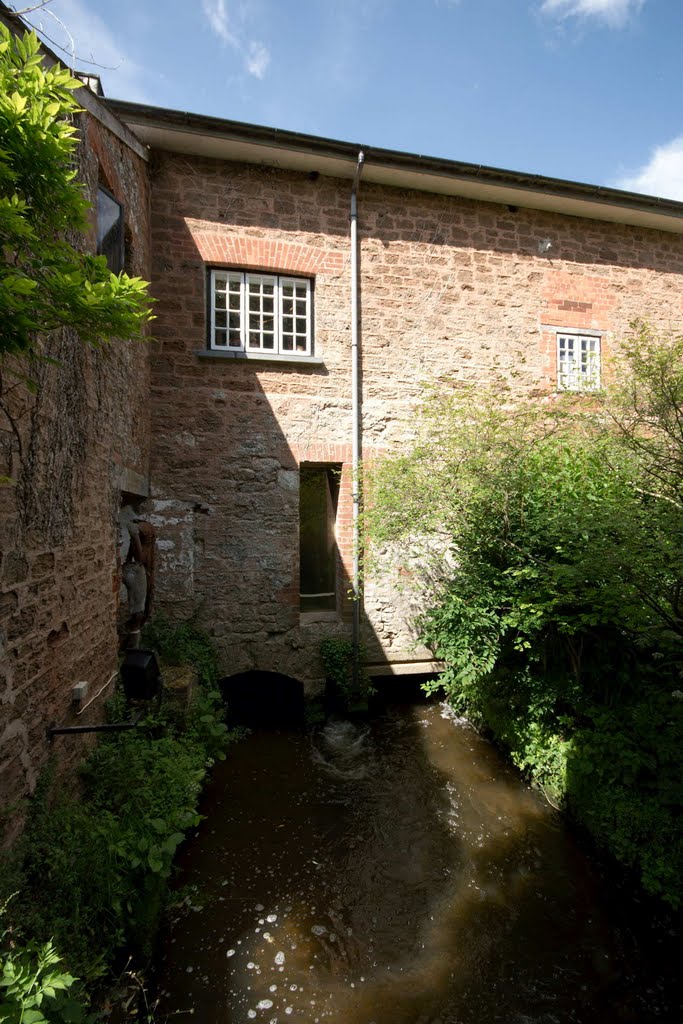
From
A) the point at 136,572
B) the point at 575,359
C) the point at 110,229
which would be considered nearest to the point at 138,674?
the point at 136,572

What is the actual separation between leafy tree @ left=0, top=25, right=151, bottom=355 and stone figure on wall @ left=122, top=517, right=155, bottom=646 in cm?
357

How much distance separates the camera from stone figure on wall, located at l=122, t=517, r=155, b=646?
5.02 m

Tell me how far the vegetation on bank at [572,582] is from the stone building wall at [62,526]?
10.5ft

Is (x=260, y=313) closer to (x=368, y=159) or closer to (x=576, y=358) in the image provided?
(x=368, y=159)

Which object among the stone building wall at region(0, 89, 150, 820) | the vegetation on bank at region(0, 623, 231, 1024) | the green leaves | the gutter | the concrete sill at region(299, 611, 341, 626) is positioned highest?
the gutter

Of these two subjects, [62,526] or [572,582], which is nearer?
[62,526]

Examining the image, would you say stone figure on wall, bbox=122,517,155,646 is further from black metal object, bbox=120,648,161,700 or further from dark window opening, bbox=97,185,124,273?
dark window opening, bbox=97,185,124,273

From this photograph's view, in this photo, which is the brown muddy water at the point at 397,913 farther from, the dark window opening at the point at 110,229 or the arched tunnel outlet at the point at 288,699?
the dark window opening at the point at 110,229

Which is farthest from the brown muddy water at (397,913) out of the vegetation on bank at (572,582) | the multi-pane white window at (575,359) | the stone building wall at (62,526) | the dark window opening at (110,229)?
the multi-pane white window at (575,359)

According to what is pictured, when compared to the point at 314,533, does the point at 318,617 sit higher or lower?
lower

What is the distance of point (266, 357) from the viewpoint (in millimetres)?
6219

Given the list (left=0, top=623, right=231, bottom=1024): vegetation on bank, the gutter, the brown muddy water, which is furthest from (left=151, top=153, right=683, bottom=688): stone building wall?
(left=0, top=623, right=231, bottom=1024): vegetation on bank

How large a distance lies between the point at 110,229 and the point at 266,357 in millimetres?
2135

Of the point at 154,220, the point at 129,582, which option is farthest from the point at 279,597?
the point at 154,220
